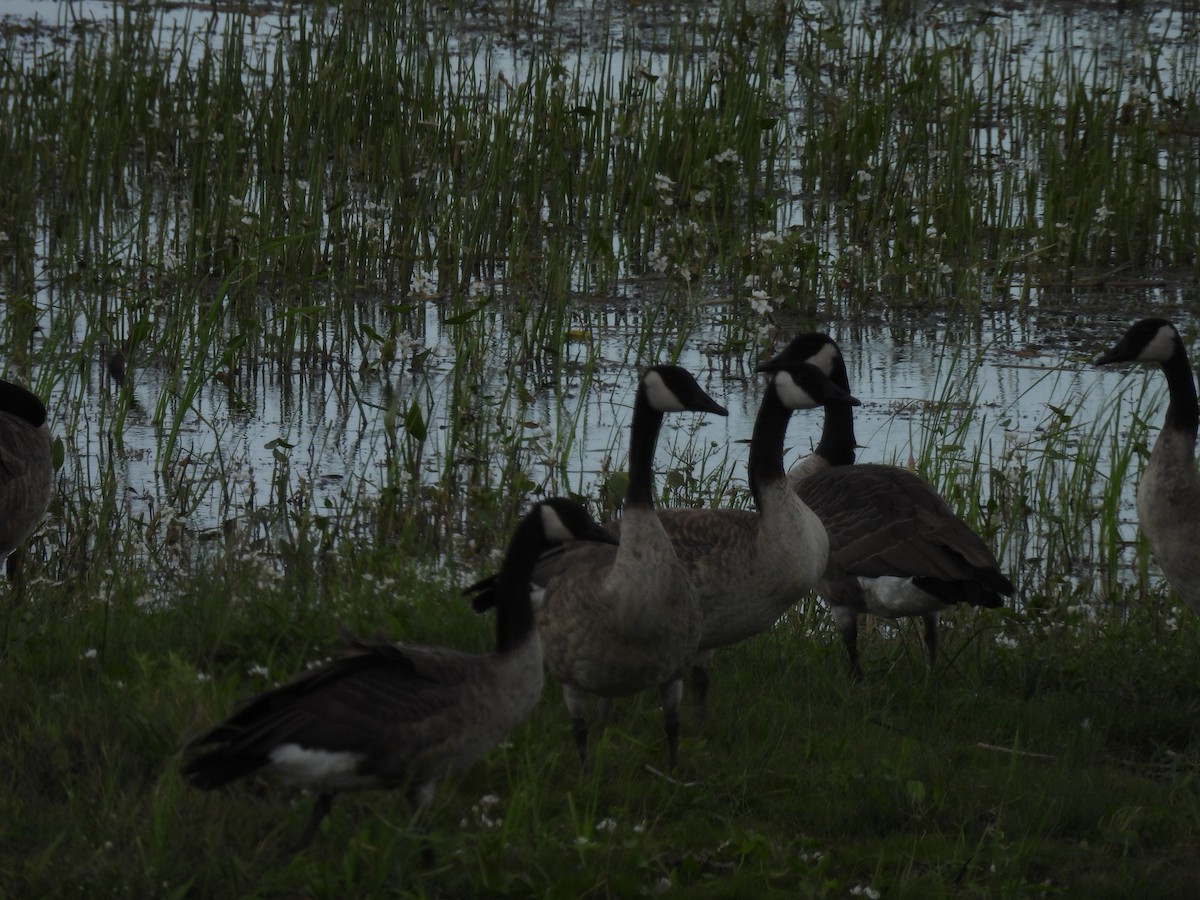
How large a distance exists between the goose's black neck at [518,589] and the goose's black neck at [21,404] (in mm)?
3192

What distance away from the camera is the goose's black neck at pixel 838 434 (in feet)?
24.7

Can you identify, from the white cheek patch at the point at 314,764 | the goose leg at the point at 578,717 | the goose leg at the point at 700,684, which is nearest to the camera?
the white cheek patch at the point at 314,764

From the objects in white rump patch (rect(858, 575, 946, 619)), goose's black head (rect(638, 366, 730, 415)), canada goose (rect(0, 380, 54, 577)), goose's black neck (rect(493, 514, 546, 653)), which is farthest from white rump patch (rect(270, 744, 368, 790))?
white rump patch (rect(858, 575, 946, 619))

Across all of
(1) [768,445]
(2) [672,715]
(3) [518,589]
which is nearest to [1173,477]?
(1) [768,445]

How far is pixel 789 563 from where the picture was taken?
5691 millimetres

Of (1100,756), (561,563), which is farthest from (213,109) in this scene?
(1100,756)

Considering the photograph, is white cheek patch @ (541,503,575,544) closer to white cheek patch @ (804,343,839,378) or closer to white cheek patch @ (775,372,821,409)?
white cheek patch @ (775,372,821,409)

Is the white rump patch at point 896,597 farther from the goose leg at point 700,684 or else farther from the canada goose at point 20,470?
the canada goose at point 20,470

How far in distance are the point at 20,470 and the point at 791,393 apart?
2965mm

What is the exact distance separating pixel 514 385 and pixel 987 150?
5.09 meters

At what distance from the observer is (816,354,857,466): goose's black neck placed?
7.54 meters

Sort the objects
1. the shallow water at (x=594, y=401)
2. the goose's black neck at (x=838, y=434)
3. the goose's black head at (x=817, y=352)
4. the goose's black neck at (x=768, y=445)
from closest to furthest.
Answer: the goose's black neck at (x=768, y=445)
the goose's black head at (x=817, y=352)
the goose's black neck at (x=838, y=434)
the shallow water at (x=594, y=401)

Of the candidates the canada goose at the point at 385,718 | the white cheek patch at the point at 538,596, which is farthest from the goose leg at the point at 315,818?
the white cheek patch at the point at 538,596

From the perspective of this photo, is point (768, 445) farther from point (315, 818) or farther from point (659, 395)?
point (315, 818)
